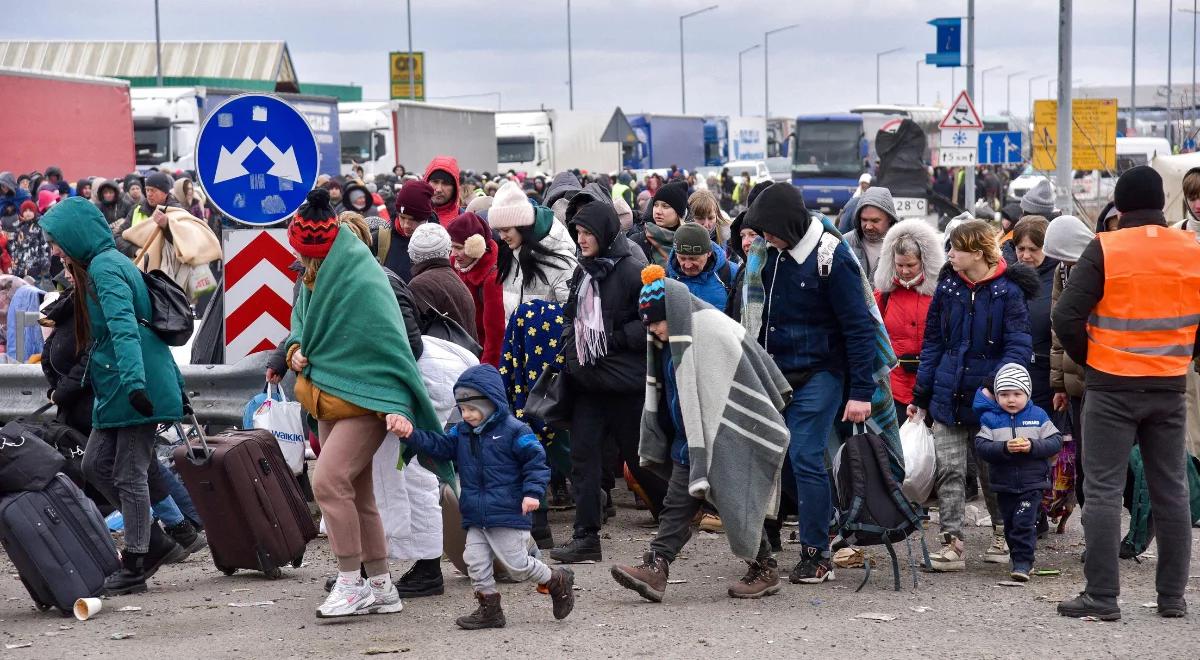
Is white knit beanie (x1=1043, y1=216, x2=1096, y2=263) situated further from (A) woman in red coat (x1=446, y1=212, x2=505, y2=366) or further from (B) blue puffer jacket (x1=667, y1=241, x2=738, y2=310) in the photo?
(A) woman in red coat (x1=446, y1=212, x2=505, y2=366)

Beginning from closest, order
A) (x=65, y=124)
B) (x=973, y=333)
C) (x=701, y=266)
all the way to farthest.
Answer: (x=973, y=333) < (x=701, y=266) < (x=65, y=124)

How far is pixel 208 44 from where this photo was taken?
81688mm

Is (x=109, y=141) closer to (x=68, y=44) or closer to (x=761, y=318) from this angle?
(x=761, y=318)

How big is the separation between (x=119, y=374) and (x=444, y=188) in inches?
166

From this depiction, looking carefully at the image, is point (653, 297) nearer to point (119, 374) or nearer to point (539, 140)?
point (119, 374)

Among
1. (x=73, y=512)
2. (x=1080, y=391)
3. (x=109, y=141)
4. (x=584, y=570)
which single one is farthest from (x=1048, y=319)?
(x=109, y=141)

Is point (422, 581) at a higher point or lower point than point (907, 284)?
lower

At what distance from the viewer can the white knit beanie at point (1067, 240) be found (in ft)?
28.1

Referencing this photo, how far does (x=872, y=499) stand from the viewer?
25.1 feet

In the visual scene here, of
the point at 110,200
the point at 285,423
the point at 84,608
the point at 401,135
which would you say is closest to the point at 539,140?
the point at 401,135

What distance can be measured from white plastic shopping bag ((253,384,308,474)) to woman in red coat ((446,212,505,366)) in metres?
1.19

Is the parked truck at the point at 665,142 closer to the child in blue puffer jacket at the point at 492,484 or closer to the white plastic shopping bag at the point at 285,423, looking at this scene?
the white plastic shopping bag at the point at 285,423

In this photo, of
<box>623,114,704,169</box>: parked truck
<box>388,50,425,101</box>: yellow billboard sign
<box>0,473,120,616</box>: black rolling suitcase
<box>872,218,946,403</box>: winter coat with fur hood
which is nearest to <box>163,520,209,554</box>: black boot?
<box>0,473,120,616</box>: black rolling suitcase

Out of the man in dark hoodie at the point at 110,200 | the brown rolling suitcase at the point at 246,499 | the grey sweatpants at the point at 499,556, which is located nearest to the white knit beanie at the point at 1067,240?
the grey sweatpants at the point at 499,556
